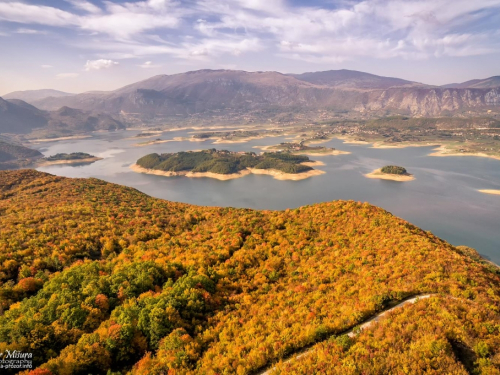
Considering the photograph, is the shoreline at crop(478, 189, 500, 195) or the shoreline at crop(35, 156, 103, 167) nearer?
the shoreline at crop(478, 189, 500, 195)

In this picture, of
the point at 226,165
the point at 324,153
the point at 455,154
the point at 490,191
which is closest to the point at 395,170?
the point at 490,191

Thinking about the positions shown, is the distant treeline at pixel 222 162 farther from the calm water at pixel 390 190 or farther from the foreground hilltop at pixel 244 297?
the foreground hilltop at pixel 244 297

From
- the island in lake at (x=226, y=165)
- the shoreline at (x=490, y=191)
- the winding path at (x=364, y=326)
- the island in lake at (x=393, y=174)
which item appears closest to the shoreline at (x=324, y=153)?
the island in lake at (x=226, y=165)

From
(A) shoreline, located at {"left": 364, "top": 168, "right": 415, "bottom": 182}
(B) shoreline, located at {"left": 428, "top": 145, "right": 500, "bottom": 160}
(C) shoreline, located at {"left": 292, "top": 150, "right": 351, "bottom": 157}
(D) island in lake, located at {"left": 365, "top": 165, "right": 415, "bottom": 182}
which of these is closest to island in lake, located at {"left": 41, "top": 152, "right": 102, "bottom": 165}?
(C) shoreline, located at {"left": 292, "top": 150, "right": 351, "bottom": 157}

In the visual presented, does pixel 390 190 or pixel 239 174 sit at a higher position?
A: pixel 239 174

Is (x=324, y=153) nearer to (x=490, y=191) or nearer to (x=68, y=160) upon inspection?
(x=490, y=191)

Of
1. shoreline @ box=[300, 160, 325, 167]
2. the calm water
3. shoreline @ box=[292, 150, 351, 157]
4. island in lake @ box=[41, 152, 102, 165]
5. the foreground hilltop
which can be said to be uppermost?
the foreground hilltop

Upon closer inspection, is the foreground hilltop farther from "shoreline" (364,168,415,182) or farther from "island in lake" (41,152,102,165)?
"island in lake" (41,152,102,165)
